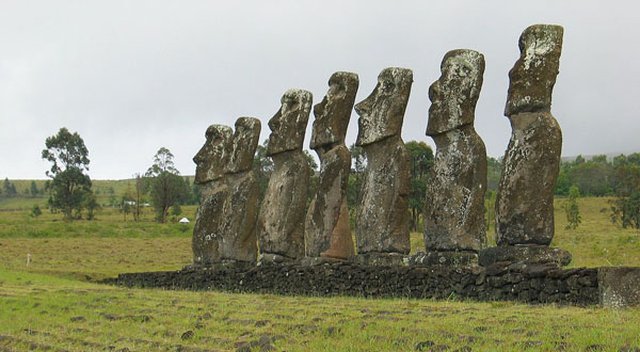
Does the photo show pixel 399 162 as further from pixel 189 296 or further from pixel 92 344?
pixel 92 344

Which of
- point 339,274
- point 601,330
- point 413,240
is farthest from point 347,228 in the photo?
point 413,240

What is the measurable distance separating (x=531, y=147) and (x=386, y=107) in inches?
Answer: 161

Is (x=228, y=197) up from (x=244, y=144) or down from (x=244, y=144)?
down

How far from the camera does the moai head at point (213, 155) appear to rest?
23.6 m

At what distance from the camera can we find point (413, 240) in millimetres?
35438

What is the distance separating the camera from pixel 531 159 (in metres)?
15.1

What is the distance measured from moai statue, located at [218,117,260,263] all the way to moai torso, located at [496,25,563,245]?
8.30 m

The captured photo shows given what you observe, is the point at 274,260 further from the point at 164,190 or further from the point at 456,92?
the point at 164,190

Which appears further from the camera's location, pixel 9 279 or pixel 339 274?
pixel 9 279

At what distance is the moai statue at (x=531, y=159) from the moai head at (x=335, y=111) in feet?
16.5

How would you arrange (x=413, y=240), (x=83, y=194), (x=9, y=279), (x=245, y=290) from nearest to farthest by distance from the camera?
(x=245, y=290) < (x=9, y=279) < (x=413, y=240) < (x=83, y=194)

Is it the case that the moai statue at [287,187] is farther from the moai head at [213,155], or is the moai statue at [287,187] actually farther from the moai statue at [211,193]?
the moai head at [213,155]

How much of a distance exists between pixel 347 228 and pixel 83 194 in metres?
65.3

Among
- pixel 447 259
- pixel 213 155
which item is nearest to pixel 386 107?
pixel 447 259
